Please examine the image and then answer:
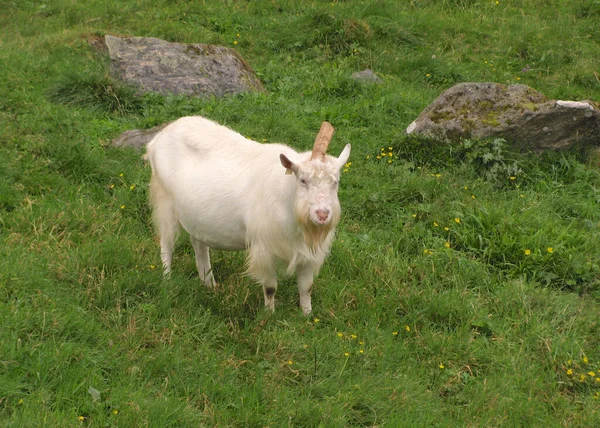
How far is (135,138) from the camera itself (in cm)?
825

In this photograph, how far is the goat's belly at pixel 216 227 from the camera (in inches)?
217

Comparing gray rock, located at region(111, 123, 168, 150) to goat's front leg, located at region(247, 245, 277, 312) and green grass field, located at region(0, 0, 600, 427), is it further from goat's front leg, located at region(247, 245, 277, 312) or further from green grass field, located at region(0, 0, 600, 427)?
goat's front leg, located at region(247, 245, 277, 312)

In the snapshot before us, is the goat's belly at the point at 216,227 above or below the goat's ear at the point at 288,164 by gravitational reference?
below

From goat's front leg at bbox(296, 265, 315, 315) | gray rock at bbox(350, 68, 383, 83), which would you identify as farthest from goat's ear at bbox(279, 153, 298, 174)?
gray rock at bbox(350, 68, 383, 83)

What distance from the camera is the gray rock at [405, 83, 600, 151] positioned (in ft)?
25.6

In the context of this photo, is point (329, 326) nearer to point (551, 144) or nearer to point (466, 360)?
point (466, 360)

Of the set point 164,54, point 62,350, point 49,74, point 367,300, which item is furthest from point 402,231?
point 49,74

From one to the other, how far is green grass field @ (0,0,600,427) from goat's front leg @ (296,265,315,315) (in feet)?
0.23

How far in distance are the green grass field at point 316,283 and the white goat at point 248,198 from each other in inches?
13.2

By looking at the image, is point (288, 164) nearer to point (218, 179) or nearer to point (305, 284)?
point (218, 179)

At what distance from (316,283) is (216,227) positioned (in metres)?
0.94

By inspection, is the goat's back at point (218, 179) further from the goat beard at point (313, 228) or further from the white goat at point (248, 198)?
the goat beard at point (313, 228)

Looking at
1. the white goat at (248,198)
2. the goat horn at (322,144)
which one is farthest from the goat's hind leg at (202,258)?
the goat horn at (322,144)

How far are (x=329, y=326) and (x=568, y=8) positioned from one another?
386 inches
